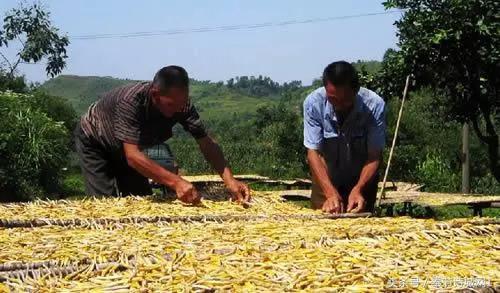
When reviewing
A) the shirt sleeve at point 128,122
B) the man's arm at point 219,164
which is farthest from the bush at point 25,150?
the shirt sleeve at point 128,122

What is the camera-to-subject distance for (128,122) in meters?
4.88

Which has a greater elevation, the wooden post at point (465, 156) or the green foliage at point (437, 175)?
the wooden post at point (465, 156)

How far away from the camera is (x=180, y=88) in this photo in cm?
478

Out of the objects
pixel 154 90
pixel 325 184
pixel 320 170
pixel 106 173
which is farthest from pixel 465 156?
pixel 154 90

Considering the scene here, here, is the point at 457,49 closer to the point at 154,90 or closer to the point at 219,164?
the point at 219,164

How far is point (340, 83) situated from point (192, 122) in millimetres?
1182

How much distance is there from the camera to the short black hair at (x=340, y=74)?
15.8 ft

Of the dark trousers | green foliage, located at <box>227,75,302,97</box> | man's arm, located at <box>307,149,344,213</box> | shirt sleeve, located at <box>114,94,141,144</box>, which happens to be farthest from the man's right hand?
green foliage, located at <box>227,75,302,97</box>

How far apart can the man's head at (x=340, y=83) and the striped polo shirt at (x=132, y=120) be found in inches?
40.8

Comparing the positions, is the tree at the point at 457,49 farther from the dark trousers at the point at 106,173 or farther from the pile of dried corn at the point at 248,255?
the pile of dried corn at the point at 248,255

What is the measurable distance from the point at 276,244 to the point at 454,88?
8.26 m

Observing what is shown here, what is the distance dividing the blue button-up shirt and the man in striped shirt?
0.74 metres

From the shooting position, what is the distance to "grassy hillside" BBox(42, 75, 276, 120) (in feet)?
248

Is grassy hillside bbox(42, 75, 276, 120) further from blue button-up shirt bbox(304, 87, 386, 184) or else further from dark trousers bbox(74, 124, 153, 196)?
blue button-up shirt bbox(304, 87, 386, 184)
